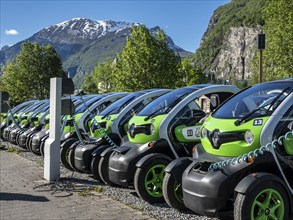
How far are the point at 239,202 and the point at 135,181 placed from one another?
2.25m

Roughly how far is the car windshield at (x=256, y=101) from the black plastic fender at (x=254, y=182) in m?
0.73

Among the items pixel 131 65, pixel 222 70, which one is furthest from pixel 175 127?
pixel 222 70

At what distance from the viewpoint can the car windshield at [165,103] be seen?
7113mm

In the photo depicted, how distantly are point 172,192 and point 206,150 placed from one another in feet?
2.73

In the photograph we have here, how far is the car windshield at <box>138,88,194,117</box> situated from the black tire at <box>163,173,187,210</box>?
168 cm

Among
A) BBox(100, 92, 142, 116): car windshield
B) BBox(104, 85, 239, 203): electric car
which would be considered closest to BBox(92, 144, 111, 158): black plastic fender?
BBox(104, 85, 239, 203): electric car

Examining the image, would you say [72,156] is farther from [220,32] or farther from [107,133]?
[220,32]

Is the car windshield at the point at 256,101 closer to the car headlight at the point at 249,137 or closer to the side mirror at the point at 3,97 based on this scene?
the car headlight at the point at 249,137

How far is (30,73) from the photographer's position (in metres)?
50.2

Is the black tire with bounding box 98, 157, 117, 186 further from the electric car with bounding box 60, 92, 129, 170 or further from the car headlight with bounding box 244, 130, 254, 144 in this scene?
the car headlight with bounding box 244, 130, 254, 144

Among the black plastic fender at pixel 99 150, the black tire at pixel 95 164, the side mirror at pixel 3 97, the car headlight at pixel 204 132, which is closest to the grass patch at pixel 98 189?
the black tire at pixel 95 164

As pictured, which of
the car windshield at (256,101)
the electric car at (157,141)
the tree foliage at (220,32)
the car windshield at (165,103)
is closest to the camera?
the car windshield at (256,101)

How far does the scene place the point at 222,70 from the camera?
177 meters

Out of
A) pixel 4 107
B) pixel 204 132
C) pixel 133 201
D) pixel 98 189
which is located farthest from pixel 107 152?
pixel 4 107
